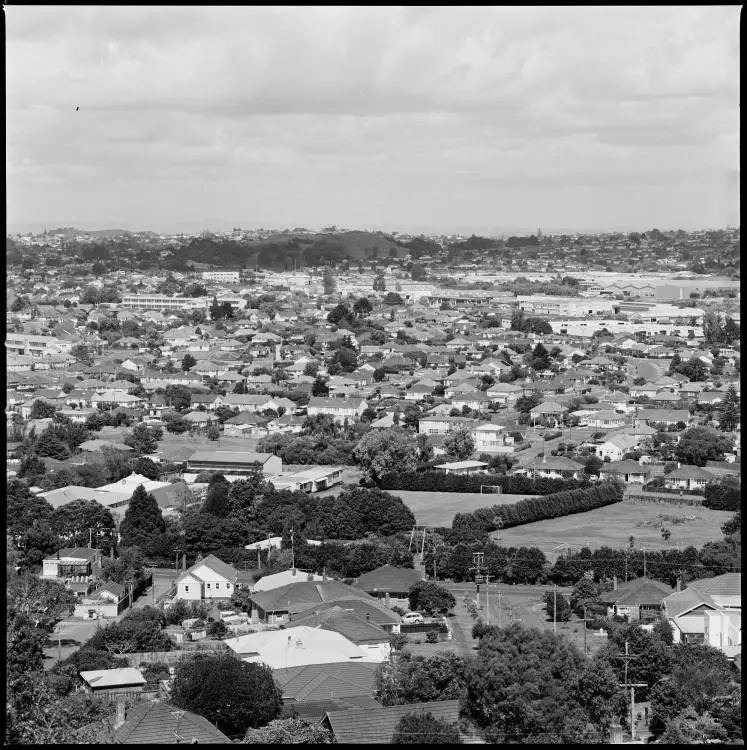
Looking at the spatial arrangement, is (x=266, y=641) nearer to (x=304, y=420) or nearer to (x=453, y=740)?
(x=453, y=740)

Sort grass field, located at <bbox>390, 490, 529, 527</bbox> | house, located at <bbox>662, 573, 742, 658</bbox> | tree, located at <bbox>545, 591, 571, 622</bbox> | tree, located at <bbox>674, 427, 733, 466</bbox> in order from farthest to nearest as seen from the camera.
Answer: tree, located at <bbox>674, 427, 733, 466</bbox> → grass field, located at <bbox>390, 490, 529, 527</bbox> → tree, located at <bbox>545, 591, 571, 622</bbox> → house, located at <bbox>662, 573, 742, 658</bbox>

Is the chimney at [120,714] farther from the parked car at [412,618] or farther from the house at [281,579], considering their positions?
the house at [281,579]

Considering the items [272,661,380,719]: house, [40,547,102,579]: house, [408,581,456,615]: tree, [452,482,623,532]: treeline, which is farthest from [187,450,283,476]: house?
[272,661,380,719]: house

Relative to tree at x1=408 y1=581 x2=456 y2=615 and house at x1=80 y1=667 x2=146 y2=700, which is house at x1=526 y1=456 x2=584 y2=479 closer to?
tree at x1=408 y1=581 x2=456 y2=615

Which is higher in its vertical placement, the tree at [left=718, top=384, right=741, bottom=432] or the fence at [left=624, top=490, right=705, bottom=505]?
the tree at [left=718, top=384, right=741, bottom=432]

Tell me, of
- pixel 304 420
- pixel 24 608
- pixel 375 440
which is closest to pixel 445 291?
pixel 304 420

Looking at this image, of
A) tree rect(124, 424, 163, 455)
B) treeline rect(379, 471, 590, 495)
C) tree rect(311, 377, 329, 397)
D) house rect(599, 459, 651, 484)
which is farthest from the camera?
tree rect(311, 377, 329, 397)

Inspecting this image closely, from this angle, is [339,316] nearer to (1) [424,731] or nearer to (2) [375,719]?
(2) [375,719]

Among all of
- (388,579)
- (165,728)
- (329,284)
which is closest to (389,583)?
(388,579)
